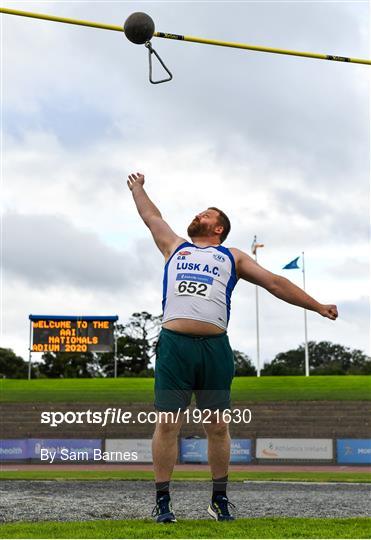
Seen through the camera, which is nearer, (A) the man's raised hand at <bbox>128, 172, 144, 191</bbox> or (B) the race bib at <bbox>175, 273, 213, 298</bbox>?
(B) the race bib at <bbox>175, 273, 213, 298</bbox>

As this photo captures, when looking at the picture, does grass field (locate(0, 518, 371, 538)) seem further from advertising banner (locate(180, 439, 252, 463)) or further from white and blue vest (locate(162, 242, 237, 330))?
advertising banner (locate(180, 439, 252, 463))

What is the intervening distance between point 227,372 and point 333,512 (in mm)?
2661

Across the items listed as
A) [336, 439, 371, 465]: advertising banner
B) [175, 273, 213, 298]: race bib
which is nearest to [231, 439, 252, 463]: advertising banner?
[336, 439, 371, 465]: advertising banner

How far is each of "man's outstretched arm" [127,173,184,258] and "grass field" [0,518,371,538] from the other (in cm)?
209

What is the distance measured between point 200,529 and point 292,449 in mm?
23587

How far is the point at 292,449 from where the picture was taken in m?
27.6

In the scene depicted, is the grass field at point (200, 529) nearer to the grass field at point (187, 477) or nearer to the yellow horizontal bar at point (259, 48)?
the yellow horizontal bar at point (259, 48)

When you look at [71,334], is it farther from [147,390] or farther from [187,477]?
[187,477]

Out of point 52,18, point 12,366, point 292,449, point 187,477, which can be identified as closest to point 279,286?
point 52,18

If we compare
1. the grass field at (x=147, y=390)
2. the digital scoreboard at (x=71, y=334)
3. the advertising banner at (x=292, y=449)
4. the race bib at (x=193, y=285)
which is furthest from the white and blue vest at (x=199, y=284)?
the grass field at (x=147, y=390)

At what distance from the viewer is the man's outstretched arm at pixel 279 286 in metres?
5.23

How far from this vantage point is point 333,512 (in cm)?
709

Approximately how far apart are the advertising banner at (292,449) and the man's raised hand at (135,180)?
22793mm

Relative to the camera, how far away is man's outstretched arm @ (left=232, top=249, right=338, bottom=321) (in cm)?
523
